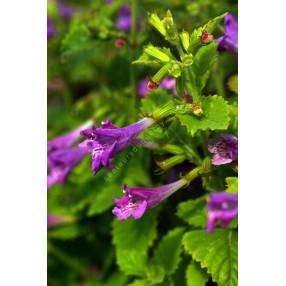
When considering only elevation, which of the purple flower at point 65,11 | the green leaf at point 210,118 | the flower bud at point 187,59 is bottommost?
the green leaf at point 210,118

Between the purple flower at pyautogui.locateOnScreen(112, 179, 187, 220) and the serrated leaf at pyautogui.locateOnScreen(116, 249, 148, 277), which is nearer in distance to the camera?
the purple flower at pyautogui.locateOnScreen(112, 179, 187, 220)

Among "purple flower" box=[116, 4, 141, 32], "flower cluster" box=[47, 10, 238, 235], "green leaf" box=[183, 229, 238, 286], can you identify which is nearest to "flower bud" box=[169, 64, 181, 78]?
"flower cluster" box=[47, 10, 238, 235]

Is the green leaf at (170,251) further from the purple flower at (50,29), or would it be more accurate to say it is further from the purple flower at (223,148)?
the purple flower at (50,29)

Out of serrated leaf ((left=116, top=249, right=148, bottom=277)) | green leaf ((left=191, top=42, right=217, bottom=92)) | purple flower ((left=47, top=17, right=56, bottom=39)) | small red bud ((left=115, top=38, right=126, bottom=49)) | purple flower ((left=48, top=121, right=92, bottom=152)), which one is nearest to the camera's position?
green leaf ((left=191, top=42, right=217, bottom=92))

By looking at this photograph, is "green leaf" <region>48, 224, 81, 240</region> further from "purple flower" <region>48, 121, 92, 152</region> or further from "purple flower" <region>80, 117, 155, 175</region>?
"purple flower" <region>80, 117, 155, 175</region>

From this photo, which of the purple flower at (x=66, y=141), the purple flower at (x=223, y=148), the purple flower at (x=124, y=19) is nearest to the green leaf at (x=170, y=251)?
the purple flower at (x=223, y=148)
